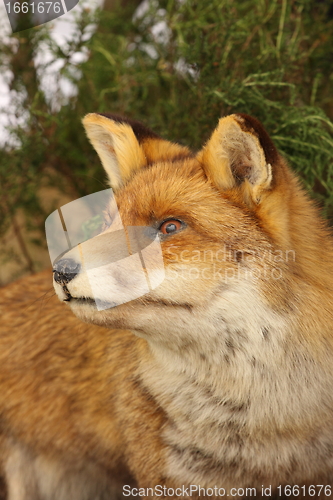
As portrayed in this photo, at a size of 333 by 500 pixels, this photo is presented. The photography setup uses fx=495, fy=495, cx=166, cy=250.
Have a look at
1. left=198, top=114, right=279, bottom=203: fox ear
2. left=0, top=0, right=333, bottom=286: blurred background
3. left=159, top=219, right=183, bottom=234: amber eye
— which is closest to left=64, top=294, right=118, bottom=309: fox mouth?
left=159, top=219, right=183, bottom=234: amber eye

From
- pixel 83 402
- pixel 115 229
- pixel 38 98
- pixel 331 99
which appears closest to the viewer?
pixel 115 229

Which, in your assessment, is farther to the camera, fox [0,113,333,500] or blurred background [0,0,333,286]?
blurred background [0,0,333,286]

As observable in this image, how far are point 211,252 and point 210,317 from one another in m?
0.29

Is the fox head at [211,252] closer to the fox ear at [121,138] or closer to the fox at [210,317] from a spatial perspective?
the fox at [210,317]

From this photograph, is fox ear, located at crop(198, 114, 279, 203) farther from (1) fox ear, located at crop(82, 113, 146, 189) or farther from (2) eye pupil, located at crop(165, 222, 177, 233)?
(1) fox ear, located at crop(82, 113, 146, 189)

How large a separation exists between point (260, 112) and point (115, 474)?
293cm

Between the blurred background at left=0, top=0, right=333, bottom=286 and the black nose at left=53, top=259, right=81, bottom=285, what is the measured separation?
1877 mm

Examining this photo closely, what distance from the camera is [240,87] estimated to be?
379 cm

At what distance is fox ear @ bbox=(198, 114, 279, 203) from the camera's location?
2.14 m

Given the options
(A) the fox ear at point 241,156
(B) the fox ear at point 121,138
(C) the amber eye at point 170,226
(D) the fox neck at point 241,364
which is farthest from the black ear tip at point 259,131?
(B) the fox ear at point 121,138

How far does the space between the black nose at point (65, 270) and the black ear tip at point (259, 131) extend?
0.94 m

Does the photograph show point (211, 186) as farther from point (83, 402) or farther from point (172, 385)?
point (83, 402)

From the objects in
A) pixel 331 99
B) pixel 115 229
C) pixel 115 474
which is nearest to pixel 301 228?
pixel 115 229

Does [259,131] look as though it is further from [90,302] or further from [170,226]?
[90,302]
